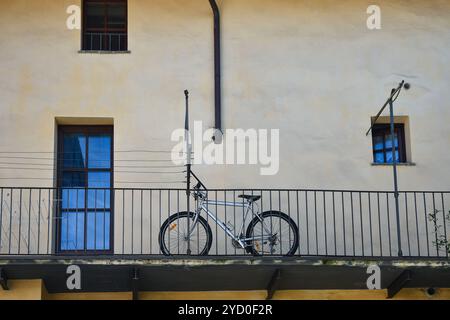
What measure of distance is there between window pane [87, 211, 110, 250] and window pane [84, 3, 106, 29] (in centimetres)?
282

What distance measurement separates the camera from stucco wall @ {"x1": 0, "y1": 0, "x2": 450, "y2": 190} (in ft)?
46.9

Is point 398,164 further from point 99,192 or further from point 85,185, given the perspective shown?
point 85,185

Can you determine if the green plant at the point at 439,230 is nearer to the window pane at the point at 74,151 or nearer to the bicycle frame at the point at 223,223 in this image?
the bicycle frame at the point at 223,223

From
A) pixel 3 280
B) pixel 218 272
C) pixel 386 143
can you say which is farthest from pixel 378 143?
pixel 3 280

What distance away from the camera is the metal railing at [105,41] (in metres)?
14.8

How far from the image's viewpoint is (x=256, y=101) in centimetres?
1455

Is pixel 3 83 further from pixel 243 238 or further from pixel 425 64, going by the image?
pixel 425 64

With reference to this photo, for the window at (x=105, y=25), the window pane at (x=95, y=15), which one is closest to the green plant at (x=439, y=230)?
the window at (x=105, y=25)

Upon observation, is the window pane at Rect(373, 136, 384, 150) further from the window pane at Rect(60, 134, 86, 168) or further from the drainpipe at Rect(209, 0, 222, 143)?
the window pane at Rect(60, 134, 86, 168)

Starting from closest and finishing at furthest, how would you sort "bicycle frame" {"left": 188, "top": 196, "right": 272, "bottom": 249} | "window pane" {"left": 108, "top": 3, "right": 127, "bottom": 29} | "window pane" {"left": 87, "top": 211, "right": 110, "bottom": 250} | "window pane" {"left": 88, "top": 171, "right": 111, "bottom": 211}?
"bicycle frame" {"left": 188, "top": 196, "right": 272, "bottom": 249} → "window pane" {"left": 87, "top": 211, "right": 110, "bottom": 250} → "window pane" {"left": 88, "top": 171, "right": 111, "bottom": 211} → "window pane" {"left": 108, "top": 3, "right": 127, "bottom": 29}

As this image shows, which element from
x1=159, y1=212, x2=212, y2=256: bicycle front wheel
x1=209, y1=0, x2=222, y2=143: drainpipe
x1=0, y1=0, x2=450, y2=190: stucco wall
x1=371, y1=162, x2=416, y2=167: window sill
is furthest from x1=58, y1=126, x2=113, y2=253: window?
x1=371, y1=162, x2=416, y2=167: window sill

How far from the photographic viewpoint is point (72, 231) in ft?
46.4
